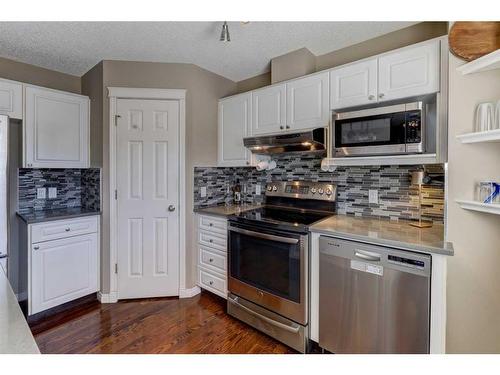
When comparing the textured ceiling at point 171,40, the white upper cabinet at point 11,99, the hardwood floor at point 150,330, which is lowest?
the hardwood floor at point 150,330

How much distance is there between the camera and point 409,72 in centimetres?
160

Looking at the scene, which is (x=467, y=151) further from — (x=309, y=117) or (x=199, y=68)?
(x=199, y=68)

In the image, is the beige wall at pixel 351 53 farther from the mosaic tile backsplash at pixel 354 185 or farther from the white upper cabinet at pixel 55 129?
the white upper cabinet at pixel 55 129

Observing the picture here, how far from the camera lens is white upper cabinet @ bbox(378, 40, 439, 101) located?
151 cm

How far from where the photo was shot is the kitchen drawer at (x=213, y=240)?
236 cm

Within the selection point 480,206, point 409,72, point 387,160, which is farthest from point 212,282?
point 409,72

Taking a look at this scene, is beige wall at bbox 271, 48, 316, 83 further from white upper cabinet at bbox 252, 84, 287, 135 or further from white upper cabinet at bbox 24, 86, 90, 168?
white upper cabinet at bbox 24, 86, 90, 168

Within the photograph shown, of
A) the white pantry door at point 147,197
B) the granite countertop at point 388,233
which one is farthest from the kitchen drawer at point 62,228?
the granite countertop at point 388,233

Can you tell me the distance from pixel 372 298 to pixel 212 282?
150cm

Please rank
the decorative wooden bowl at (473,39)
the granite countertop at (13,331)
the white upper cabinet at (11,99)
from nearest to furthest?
the granite countertop at (13,331) < the decorative wooden bowl at (473,39) < the white upper cabinet at (11,99)

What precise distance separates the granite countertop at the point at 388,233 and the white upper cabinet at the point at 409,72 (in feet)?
2.91

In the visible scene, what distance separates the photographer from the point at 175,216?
8.35 ft
